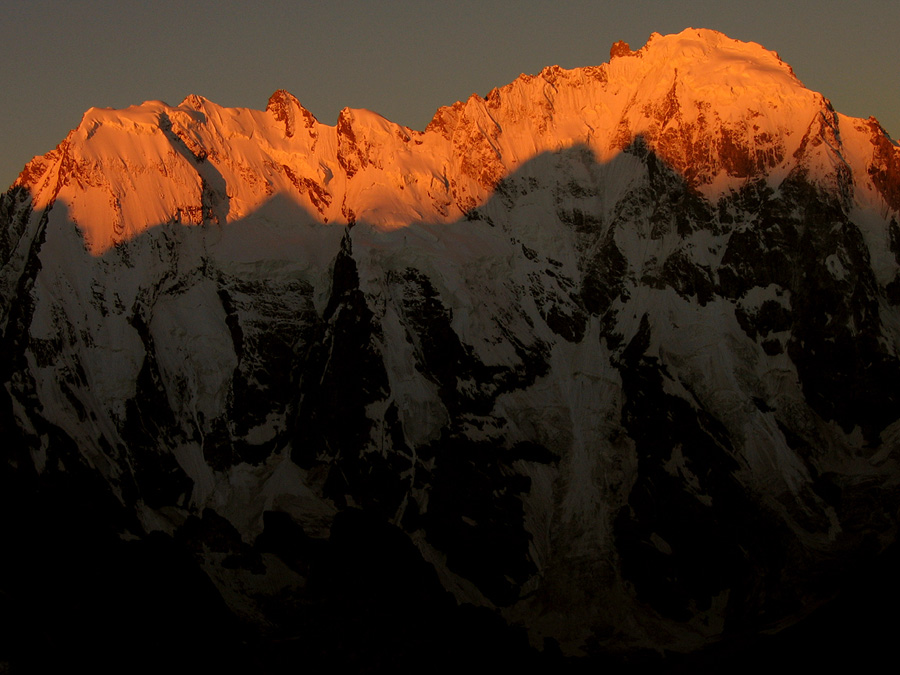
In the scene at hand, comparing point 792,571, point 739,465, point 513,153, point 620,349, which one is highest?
point 513,153

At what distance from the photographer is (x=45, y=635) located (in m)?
142

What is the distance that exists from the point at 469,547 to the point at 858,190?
59.7 m

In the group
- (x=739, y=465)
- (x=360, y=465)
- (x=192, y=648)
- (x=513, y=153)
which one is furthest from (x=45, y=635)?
(x=513, y=153)

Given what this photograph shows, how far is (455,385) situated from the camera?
16512 centimetres

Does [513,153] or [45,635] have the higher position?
[513,153]

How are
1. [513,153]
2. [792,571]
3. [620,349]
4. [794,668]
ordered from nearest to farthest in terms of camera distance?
1. [794,668]
2. [792,571]
3. [620,349]
4. [513,153]

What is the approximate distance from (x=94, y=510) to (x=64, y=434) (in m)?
8.37

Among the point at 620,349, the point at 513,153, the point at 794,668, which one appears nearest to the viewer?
the point at 794,668

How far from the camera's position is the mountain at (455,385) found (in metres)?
153

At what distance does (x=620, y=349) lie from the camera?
17112 cm

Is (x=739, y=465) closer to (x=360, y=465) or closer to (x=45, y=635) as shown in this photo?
(x=360, y=465)

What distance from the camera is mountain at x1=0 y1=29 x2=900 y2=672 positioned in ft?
502

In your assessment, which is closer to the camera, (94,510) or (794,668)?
(794,668)

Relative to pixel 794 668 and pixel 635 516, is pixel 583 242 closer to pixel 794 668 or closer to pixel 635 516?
pixel 635 516
